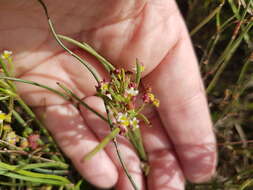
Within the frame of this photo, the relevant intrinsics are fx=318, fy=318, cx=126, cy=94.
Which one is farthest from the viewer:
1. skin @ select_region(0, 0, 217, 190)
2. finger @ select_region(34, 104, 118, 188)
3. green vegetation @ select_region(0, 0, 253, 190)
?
finger @ select_region(34, 104, 118, 188)

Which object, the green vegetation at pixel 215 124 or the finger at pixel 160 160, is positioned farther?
the finger at pixel 160 160

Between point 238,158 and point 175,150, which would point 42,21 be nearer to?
point 175,150

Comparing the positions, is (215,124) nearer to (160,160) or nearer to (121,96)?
(160,160)

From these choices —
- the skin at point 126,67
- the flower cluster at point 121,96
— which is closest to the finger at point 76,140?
the skin at point 126,67

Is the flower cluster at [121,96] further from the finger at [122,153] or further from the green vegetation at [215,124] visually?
the finger at [122,153]

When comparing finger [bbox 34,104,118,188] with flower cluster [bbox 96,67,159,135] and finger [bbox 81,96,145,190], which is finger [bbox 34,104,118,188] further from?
flower cluster [bbox 96,67,159,135]

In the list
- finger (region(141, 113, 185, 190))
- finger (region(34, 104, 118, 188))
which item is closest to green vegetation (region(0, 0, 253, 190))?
finger (region(34, 104, 118, 188))

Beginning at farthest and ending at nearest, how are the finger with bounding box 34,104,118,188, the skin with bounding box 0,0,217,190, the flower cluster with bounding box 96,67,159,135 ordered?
the finger with bounding box 34,104,118,188 < the skin with bounding box 0,0,217,190 < the flower cluster with bounding box 96,67,159,135
